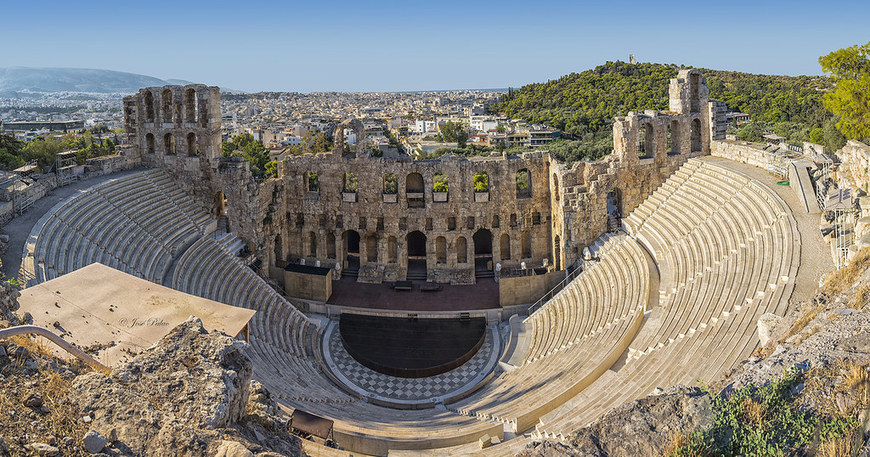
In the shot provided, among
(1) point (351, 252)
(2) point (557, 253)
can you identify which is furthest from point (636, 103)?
(1) point (351, 252)

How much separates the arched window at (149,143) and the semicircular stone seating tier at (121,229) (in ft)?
6.02

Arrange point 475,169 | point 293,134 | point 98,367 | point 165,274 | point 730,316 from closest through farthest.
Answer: point 98,367
point 730,316
point 165,274
point 475,169
point 293,134

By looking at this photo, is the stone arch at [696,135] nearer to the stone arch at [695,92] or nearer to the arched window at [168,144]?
the stone arch at [695,92]

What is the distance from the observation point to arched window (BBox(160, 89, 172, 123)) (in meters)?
29.4

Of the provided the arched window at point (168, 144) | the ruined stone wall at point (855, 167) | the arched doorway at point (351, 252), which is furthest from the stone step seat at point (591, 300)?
the arched window at point (168, 144)

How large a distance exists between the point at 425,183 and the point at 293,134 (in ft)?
251

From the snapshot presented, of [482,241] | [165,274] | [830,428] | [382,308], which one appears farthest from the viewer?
[482,241]

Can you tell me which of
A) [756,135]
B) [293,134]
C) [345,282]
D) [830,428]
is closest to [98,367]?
[830,428]

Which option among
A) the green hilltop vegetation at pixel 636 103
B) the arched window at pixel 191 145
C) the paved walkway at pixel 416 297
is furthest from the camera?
the green hilltop vegetation at pixel 636 103

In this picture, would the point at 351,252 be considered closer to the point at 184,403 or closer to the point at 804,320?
the point at 804,320

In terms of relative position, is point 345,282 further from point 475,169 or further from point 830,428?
point 830,428

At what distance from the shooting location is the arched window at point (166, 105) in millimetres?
29375

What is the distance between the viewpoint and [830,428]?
23.7ft

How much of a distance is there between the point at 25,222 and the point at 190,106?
1057cm
